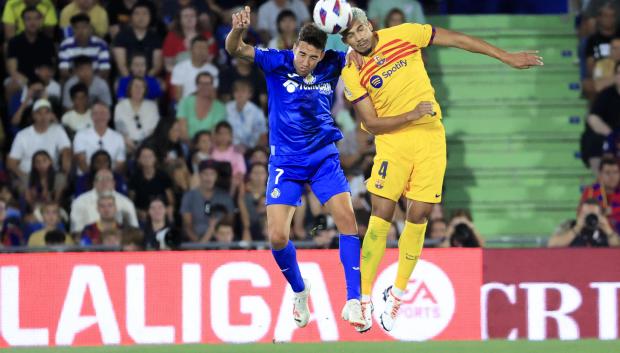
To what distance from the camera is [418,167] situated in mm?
12609

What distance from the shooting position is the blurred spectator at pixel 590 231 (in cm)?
1595

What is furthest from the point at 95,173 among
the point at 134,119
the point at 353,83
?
the point at 353,83

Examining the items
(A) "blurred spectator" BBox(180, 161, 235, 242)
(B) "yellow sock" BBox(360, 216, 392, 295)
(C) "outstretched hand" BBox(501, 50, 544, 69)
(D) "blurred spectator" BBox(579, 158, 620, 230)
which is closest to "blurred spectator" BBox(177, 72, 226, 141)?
(A) "blurred spectator" BBox(180, 161, 235, 242)

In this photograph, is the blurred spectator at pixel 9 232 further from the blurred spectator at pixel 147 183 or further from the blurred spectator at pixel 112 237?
the blurred spectator at pixel 147 183

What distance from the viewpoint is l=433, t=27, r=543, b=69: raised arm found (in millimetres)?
12031

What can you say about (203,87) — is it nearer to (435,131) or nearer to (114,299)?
(114,299)

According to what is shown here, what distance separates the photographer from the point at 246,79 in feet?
59.9

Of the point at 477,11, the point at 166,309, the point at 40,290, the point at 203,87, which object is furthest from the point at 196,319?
the point at 477,11

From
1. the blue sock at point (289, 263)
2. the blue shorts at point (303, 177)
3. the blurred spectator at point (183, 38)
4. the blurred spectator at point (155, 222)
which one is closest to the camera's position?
the blue shorts at point (303, 177)

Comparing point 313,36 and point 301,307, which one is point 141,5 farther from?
point 313,36

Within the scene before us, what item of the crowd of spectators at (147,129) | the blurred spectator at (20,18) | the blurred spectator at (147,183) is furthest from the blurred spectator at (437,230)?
the blurred spectator at (20,18)

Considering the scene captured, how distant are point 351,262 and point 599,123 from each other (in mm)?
6757

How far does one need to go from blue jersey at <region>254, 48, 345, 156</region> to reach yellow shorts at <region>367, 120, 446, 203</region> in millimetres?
499

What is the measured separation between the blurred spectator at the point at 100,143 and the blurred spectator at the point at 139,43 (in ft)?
3.54
